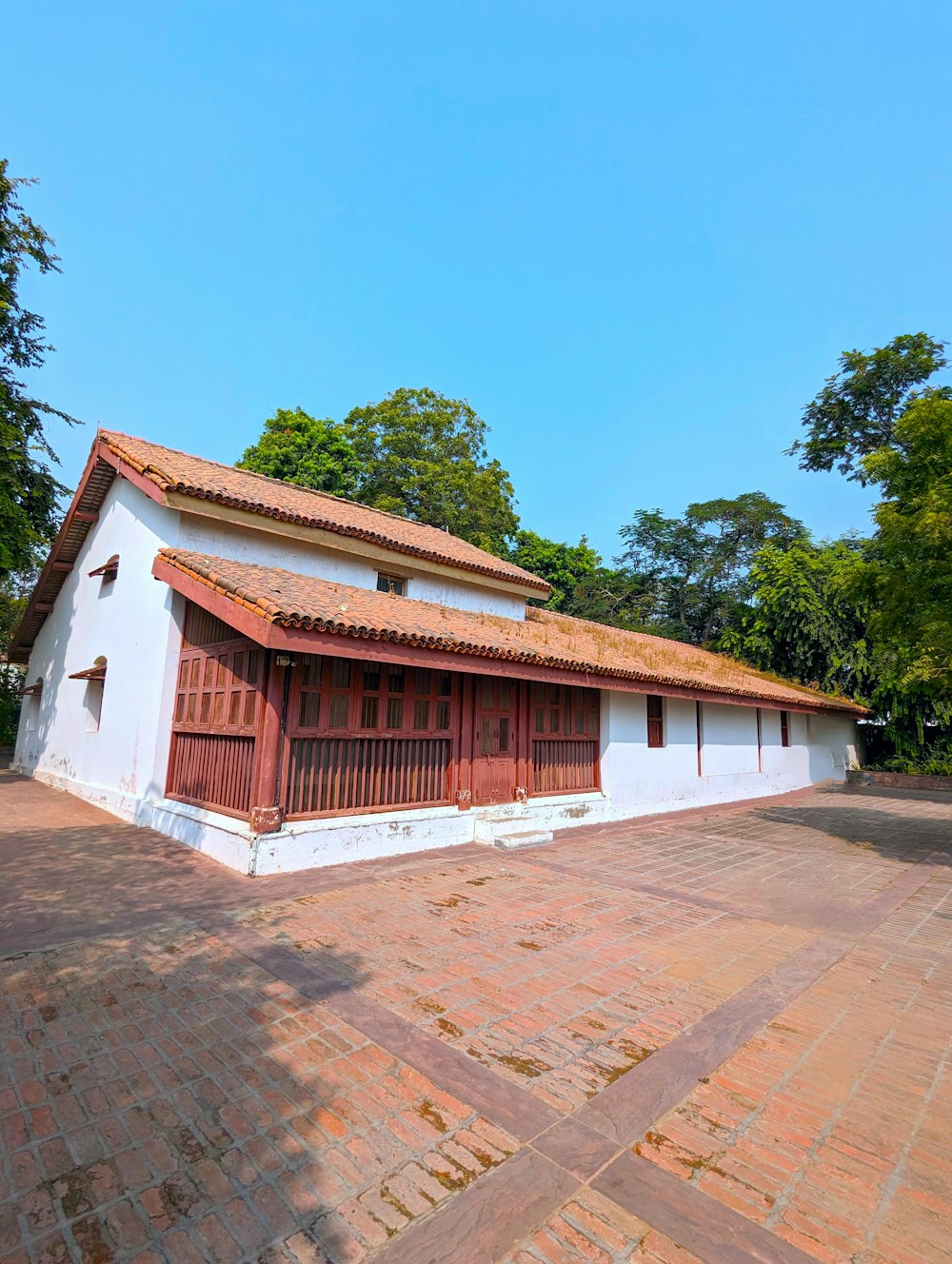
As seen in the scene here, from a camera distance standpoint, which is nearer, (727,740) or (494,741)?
(494,741)

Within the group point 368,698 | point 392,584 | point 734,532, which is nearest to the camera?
point 368,698

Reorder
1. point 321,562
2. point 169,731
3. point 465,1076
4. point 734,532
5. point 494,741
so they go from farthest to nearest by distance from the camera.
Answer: point 734,532 < point 321,562 < point 494,741 < point 169,731 < point 465,1076

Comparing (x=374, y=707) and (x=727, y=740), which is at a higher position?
(x=374, y=707)

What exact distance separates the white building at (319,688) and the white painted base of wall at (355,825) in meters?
0.04

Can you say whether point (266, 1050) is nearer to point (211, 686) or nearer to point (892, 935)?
point (892, 935)

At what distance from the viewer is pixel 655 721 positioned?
13.8 m

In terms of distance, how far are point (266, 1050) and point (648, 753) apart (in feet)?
37.2

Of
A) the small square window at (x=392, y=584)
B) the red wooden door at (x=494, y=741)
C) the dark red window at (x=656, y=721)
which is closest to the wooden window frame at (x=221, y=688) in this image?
the red wooden door at (x=494, y=741)

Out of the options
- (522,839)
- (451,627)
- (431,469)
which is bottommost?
(522,839)

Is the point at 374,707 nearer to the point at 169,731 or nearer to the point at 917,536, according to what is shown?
the point at 169,731

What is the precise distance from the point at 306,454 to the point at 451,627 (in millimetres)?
21619

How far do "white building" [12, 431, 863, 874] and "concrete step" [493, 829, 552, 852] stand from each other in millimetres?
228

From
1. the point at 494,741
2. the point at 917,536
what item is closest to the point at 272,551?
the point at 494,741

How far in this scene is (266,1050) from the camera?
329 centimetres
